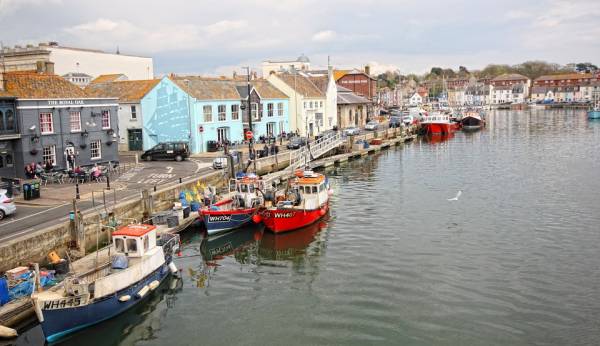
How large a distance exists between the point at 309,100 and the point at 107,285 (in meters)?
57.2

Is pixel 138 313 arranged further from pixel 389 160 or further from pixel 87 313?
pixel 389 160

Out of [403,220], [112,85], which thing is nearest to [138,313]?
[403,220]

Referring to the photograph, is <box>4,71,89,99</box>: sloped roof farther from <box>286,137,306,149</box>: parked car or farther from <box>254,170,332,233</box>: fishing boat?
<box>286,137,306,149</box>: parked car

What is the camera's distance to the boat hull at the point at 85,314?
1811cm

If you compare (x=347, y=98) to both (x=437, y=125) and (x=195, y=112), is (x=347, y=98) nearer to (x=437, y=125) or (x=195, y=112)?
(x=437, y=125)

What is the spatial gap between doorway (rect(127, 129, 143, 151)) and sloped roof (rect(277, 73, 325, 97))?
22569 millimetres

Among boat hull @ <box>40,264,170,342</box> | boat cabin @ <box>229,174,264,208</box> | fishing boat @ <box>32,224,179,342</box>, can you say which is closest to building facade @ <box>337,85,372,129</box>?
boat cabin @ <box>229,174,264,208</box>

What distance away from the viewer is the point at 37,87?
125 ft

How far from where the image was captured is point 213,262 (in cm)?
2711

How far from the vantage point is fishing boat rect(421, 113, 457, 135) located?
9375 centimetres

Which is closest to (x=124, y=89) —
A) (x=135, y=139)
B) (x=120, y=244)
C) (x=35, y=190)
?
(x=135, y=139)

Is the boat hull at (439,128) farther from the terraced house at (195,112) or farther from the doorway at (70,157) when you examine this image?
the doorway at (70,157)

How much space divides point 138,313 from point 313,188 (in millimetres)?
14690

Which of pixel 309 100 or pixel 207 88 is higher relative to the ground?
pixel 207 88
